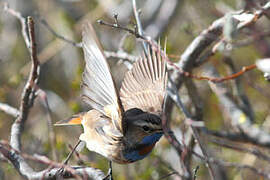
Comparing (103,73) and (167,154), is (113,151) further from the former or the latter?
(167,154)

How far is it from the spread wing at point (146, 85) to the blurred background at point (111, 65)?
566mm

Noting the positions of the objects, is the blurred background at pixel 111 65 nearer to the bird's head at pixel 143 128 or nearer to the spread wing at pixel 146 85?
the spread wing at pixel 146 85

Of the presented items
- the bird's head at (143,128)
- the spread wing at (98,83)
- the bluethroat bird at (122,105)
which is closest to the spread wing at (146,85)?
the bluethroat bird at (122,105)

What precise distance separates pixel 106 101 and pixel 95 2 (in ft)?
12.9

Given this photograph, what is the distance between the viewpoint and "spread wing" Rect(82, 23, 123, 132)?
330 centimetres

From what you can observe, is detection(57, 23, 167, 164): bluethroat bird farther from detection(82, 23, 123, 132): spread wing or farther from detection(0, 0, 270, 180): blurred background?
detection(0, 0, 270, 180): blurred background

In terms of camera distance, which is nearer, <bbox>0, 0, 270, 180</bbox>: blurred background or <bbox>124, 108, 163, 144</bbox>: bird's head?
<bbox>124, 108, 163, 144</bbox>: bird's head

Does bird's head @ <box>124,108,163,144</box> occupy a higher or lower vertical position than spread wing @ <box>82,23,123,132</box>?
lower

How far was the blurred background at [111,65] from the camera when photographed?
5.07 m

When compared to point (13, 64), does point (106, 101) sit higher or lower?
higher

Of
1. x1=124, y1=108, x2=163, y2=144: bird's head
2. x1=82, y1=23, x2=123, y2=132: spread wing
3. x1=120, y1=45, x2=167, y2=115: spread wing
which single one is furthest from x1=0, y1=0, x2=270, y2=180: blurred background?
x1=82, y1=23, x2=123, y2=132: spread wing

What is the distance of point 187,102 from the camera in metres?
4.85

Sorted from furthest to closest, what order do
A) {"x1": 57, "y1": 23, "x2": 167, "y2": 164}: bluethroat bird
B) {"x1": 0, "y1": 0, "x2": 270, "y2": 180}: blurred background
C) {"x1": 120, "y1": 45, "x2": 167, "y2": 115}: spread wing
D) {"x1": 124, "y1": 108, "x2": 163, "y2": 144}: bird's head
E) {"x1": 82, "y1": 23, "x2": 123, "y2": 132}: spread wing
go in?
{"x1": 0, "y1": 0, "x2": 270, "y2": 180}: blurred background, {"x1": 120, "y1": 45, "x2": 167, "y2": 115}: spread wing, {"x1": 124, "y1": 108, "x2": 163, "y2": 144}: bird's head, {"x1": 57, "y1": 23, "x2": 167, "y2": 164}: bluethroat bird, {"x1": 82, "y1": 23, "x2": 123, "y2": 132}: spread wing

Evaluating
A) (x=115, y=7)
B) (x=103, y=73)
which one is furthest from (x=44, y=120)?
(x=103, y=73)
